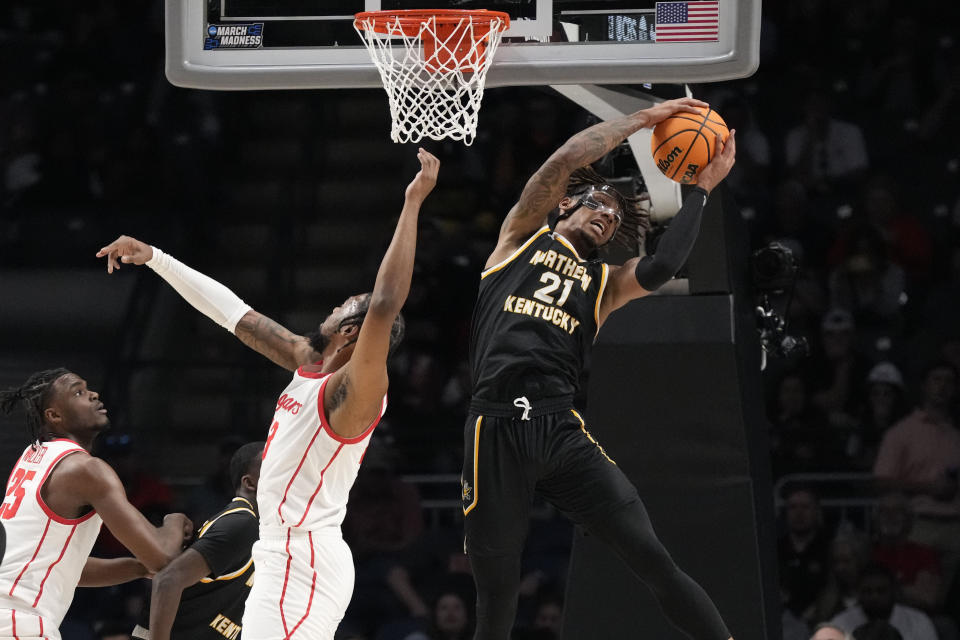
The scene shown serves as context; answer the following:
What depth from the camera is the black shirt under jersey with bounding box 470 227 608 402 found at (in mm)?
4594

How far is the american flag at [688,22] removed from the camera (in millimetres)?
4804

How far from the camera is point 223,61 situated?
16.4 ft

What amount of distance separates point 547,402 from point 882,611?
335cm

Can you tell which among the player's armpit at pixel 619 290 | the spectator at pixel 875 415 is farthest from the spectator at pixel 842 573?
the player's armpit at pixel 619 290

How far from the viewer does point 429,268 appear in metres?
9.09

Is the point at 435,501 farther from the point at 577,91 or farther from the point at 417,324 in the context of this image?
the point at 577,91

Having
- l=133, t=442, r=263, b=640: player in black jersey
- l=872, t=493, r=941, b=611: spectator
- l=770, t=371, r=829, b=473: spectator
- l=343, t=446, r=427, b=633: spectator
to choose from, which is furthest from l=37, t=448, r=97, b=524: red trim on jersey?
l=770, t=371, r=829, b=473: spectator

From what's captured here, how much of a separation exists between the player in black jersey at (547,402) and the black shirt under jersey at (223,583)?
42.0 inches

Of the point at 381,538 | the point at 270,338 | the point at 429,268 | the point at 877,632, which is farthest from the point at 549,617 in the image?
the point at 270,338

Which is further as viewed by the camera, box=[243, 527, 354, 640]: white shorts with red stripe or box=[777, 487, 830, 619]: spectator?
box=[777, 487, 830, 619]: spectator

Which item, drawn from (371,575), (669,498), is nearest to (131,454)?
(371,575)

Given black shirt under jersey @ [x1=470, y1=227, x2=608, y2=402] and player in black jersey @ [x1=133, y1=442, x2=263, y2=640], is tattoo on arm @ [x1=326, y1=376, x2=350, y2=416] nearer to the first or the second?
black shirt under jersey @ [x1=470, y1=227, x2=608, y2=402]

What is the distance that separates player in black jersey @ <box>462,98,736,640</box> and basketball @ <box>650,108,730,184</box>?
4 centimetres

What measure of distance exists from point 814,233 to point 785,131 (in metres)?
0.88
